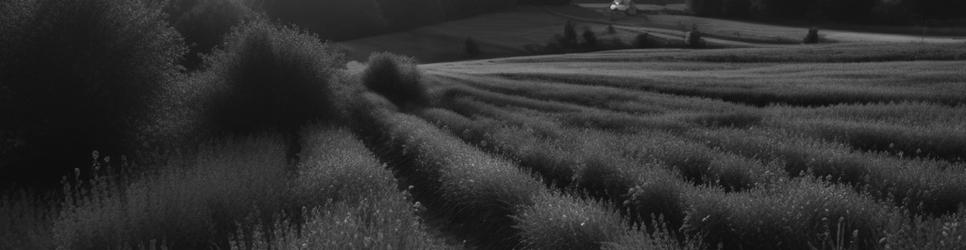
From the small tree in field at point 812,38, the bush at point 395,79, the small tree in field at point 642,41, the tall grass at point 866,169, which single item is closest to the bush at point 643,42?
the small tree in field at point 642,41

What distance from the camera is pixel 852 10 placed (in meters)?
73.9

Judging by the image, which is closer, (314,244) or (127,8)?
(314,244)

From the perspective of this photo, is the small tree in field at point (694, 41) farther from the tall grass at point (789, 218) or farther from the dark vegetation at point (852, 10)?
the tall grass at point (789, 218)

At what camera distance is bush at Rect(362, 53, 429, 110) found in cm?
2869

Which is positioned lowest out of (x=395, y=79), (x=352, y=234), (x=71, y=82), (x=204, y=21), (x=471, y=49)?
(x=471, y=49)

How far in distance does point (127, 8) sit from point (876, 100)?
16563 mm

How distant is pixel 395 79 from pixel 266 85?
368 inches

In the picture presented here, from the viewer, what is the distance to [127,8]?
1658 cm

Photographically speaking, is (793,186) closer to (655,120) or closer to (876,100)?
(655,120)

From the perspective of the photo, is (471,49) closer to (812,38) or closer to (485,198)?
(812,38)

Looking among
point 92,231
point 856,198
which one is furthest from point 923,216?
point 92,231

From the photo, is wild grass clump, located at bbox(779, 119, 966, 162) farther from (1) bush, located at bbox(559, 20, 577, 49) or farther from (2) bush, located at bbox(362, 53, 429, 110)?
(1) bush, located at bbox(559, 20, 577, 49)

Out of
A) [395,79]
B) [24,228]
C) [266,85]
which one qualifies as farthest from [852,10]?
[24,228]

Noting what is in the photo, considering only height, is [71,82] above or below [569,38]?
above
